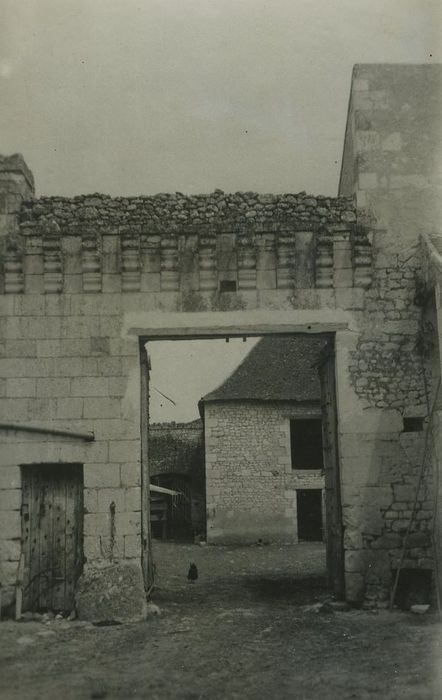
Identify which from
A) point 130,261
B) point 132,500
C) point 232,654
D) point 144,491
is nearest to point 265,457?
point 144,491

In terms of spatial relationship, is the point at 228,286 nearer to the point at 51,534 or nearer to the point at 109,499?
the point at 109,499

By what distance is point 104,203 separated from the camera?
25.4 ft

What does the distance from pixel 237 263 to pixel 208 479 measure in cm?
997

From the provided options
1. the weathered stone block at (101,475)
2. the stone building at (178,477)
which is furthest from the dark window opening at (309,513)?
the weathered stone block at (101,475)

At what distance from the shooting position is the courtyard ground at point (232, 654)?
468cm

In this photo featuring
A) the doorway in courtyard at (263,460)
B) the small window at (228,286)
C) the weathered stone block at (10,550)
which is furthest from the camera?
the doorway in courtyard at (263,460)

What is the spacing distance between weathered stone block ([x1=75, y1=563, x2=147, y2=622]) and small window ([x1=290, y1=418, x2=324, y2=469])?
444 inches

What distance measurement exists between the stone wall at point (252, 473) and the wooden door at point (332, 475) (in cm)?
764

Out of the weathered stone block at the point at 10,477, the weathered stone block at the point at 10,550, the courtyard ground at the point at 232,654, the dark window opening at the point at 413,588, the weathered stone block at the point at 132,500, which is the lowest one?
the courtyard ground at the point at 232,654

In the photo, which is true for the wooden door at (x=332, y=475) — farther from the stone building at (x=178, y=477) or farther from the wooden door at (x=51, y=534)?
the stone building at (x=178, y=477)

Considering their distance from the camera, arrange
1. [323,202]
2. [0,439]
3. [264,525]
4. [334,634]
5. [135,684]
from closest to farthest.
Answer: [135,684]
[334,634]
[0,439]
[323,202]
[264,525]

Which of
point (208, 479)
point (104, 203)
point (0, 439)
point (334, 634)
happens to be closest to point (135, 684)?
point (334, 634)

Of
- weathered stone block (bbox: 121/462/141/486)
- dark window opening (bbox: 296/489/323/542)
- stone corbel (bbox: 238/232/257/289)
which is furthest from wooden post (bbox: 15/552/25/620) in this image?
dark window opening (bbox: 296/489/323/542)

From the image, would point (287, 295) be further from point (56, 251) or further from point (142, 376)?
point (56, 251)
